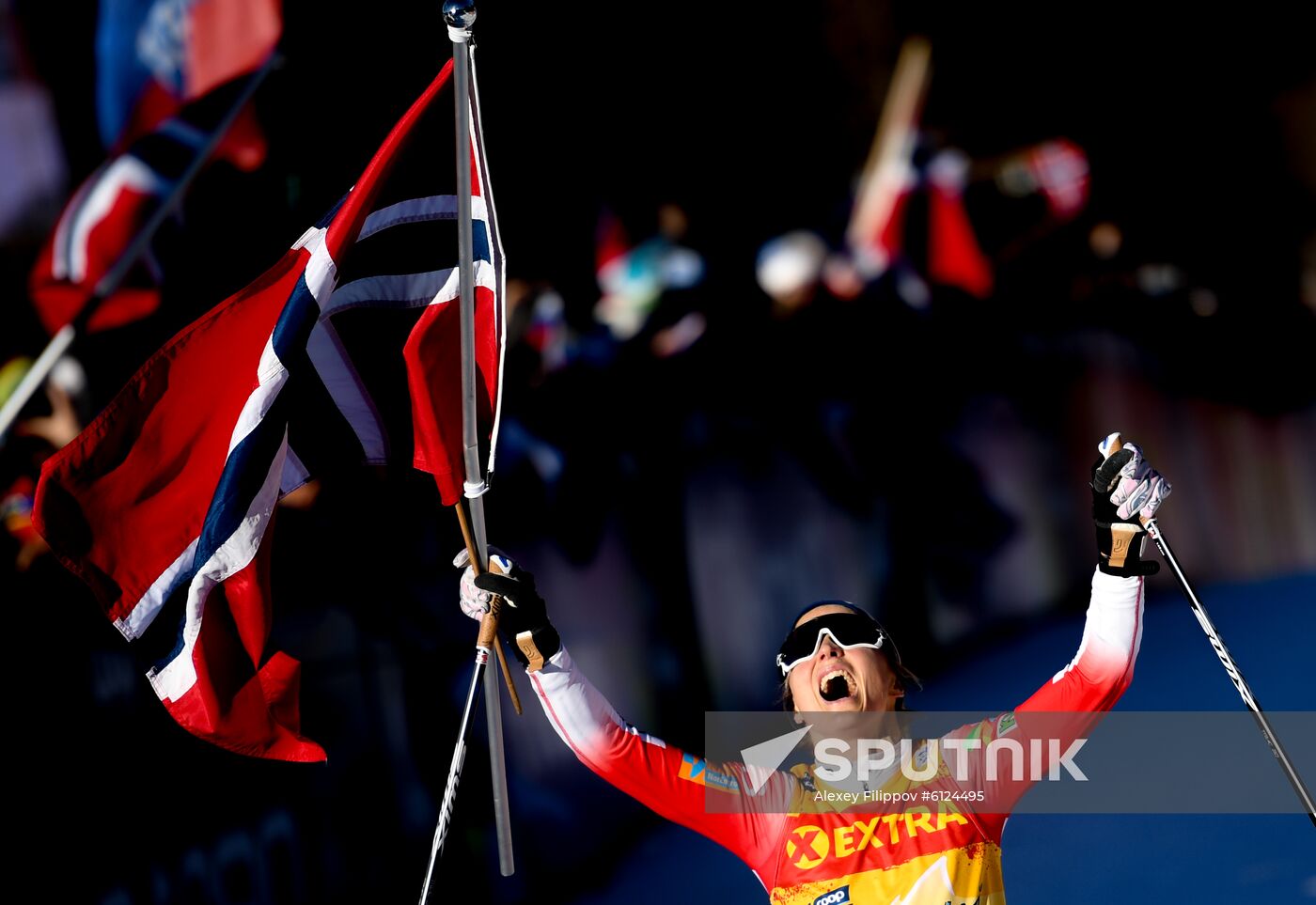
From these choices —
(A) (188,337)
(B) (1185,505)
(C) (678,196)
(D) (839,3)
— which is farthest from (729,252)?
(A) (188,337)

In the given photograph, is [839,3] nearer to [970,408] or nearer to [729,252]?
[729,252]

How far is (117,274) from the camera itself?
4.48 meters

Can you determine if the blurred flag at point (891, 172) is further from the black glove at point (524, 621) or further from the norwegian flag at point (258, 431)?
the black glove at point (524, 621)

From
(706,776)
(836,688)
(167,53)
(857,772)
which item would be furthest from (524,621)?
(167,53)

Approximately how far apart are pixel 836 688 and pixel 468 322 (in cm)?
122

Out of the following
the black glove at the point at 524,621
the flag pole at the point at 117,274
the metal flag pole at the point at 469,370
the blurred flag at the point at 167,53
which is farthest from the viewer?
the blurred flag at the point at 167,53

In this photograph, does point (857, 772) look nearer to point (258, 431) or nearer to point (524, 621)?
point (524, 621)

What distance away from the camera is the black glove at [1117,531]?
2.95 meters

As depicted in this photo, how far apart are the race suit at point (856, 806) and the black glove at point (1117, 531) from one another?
1.2 inches

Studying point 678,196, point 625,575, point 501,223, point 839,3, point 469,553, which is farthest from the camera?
point 839,3

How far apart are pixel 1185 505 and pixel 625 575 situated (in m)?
4.02

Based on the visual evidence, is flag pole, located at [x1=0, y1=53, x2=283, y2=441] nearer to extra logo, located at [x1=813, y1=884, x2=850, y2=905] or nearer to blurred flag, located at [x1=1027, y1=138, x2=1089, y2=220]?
extra logo, located at [x1=813, y1=884, x2=850, y2=905]

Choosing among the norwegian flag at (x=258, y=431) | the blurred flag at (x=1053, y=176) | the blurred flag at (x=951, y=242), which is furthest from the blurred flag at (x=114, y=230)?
the blurred flag at (x=1053, y=176)

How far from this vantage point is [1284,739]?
233 inches
